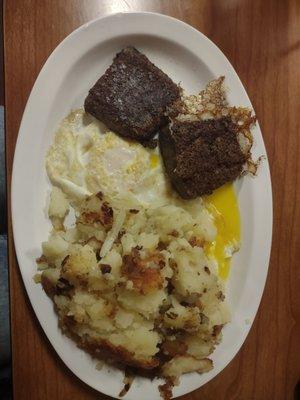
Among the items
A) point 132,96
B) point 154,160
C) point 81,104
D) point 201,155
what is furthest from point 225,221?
point 81,104

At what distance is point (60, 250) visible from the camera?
2.34m

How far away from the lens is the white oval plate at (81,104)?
2.42m

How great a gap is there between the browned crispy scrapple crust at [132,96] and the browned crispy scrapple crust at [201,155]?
5.2 inches

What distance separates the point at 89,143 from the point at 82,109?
0.20m

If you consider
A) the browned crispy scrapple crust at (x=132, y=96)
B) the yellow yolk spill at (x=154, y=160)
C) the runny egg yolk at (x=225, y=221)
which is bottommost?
the runny egg yolk at (x=225, y=221)

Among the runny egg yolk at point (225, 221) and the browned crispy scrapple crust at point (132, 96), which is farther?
the runny egg yolk at point (225, 221)

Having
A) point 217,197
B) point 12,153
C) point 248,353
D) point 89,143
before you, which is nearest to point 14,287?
point 12,153

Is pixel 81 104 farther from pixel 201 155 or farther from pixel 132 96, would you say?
pixel 201 155

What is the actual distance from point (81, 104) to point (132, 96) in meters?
0.30

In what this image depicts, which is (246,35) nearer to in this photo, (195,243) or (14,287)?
(195,243)

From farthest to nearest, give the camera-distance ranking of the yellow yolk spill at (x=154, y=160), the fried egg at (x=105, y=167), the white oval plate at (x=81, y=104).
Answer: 1. the yellow yolk spill at (x=154, y=160)
2. the fried egg at (x=105, y=167)
3. the white oval plate at (x=81, y=104)

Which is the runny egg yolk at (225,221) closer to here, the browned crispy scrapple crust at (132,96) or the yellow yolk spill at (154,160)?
the yellow yolk spill at (154,160)

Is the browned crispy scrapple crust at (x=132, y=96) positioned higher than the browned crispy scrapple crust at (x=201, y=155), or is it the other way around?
the browned crispy scrapple crust at (x=132, y=96)

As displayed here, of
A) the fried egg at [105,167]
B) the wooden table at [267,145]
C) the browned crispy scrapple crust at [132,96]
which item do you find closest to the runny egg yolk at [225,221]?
the fried egg at [105,167]
